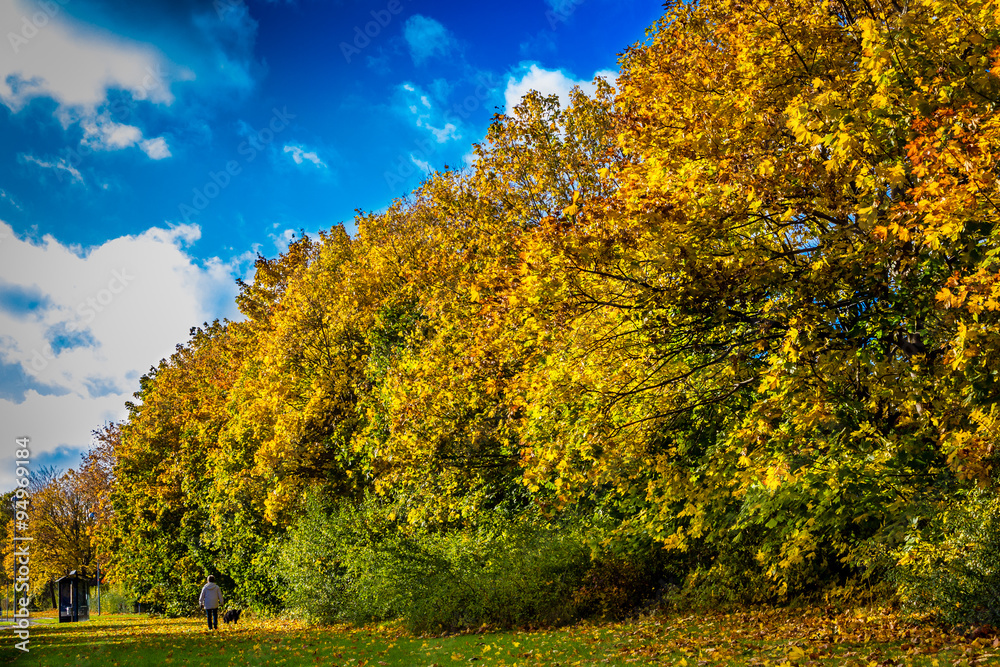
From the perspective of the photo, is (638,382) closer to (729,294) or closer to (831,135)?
(729,294)

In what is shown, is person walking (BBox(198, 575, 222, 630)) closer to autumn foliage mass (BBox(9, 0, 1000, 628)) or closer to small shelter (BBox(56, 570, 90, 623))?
autumn foliage mass (BBox(9, 0, 1000, 628))

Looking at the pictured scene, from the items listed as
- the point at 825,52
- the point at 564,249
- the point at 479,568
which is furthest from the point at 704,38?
the point at 479,568

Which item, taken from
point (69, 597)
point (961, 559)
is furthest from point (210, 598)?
point (961, 559)

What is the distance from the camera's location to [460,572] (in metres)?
16.4

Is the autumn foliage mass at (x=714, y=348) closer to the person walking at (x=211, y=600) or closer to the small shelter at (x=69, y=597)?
the person walking at (x=211, y=600)

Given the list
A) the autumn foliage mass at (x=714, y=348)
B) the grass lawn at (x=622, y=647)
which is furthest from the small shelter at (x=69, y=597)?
the grass lawn at (x=622, y=647)

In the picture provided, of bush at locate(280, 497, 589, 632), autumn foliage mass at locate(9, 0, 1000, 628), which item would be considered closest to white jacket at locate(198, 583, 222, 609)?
autumn foliage mass at locate(9, 0, 1000, 628)

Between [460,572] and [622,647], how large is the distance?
5.73m

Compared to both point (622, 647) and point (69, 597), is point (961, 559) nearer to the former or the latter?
point (622, 647)

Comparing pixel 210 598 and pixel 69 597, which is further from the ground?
pixel 69 597

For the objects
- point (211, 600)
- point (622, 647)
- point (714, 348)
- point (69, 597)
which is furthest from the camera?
point (69, 597)

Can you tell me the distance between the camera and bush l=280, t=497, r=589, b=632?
51.8 feet

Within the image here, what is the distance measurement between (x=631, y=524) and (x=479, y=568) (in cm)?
395

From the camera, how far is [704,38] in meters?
13.7
